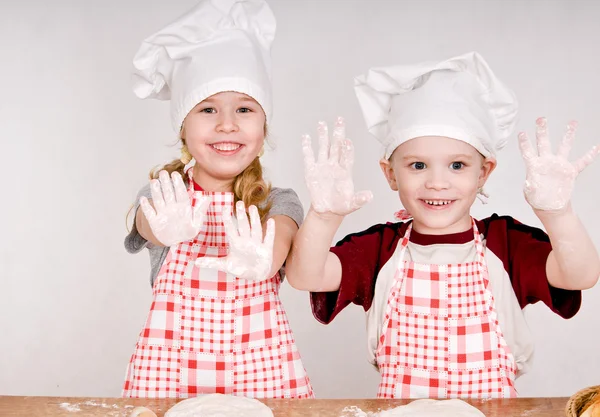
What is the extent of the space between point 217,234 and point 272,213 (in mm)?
129

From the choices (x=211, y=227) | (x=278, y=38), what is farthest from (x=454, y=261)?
(x=278, y=38)

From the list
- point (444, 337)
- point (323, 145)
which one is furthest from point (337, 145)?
point (444, 337)

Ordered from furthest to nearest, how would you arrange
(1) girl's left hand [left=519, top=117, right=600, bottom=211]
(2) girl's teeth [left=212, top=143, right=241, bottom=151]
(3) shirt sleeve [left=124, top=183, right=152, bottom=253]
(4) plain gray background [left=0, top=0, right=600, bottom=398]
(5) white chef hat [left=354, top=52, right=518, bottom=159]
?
(4) plain gray background [left=0, top=0, right=600, bottom=398]
(3) shirt sleeve [left=124, top=183, right=152, bottom=253]
(2) girl's teeth [left=212, top=143, right=241, bottom=151]
(5) white chef hat [left=354, top=52, right=518, bottom=159]
(1) girl's left hand [left=519, top=117, right=600, bottom=211]

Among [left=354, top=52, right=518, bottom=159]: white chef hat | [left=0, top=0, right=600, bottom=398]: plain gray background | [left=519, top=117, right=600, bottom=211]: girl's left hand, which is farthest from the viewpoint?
[left=0, top=0, right=600, bottom=398]: plain gray background

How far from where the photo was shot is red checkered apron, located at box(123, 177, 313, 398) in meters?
1.64

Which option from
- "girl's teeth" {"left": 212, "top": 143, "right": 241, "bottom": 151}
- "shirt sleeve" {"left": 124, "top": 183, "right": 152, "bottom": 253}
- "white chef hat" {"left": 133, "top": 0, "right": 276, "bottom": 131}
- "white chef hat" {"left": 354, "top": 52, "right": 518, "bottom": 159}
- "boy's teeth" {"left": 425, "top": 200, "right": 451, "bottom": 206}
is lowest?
"shirt sleeve" {"left": 124, "top": 183, "right": 152, "bottom": 253}

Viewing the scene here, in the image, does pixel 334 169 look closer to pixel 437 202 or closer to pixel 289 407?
pixel 437 202

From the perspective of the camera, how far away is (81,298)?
2.61m

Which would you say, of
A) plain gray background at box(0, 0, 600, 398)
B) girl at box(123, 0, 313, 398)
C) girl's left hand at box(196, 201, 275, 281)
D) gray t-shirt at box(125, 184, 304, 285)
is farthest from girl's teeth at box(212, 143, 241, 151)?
plain gray background at box(0, 0, 600, 398)

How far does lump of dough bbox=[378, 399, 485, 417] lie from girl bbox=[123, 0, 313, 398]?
1.01ft

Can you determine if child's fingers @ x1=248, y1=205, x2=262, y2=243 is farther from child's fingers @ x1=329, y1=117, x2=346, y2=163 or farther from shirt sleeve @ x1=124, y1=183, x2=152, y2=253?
shirt sleeve @ x1=124, y1=183, x2=152, y2=253

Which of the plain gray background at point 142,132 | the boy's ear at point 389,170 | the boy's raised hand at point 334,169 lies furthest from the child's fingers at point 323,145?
the plain gray background at point 142,132

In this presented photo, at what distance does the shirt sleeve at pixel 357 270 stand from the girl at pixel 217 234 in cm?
12

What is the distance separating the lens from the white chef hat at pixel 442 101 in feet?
A: 5.11
